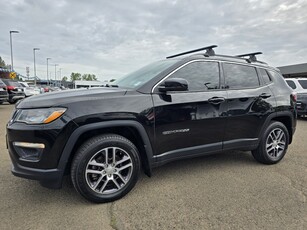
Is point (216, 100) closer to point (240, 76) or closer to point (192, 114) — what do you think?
point (192, 114)

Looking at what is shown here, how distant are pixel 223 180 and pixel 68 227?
2.08 m

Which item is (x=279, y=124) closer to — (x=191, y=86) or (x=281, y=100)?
(x=281, y=100)

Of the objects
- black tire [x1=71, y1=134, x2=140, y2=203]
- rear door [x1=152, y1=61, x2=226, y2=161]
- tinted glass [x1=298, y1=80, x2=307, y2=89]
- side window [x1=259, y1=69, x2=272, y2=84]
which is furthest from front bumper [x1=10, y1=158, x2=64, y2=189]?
tinted glass [x1=298, y1=80, x2=307, y2=89]

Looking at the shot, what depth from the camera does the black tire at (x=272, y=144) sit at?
3762 mm

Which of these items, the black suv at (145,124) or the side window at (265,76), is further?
the side window at (265,76)

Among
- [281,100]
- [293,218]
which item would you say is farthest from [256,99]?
[293,218]

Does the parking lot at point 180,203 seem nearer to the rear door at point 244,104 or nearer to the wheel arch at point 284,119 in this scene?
the rear door at point 244,104

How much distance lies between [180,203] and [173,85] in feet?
4.48

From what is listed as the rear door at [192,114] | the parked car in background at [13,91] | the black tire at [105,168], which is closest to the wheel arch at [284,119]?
the rear door at [192,114]

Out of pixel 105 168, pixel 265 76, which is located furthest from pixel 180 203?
pixel 265 76

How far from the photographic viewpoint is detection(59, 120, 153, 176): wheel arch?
244 centimetres

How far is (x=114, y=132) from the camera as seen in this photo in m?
2.79

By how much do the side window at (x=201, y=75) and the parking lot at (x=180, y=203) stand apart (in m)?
1.30

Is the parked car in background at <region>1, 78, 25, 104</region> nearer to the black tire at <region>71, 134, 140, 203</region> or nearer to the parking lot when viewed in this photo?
the parking lot
